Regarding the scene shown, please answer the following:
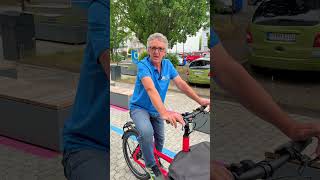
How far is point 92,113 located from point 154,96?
1.25 ft

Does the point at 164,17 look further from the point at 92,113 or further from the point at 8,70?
the point at 8,70

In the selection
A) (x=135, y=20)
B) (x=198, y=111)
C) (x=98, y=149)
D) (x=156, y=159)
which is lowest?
(x=156, y=159)

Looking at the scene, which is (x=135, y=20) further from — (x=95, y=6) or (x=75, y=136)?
(x=75, y=136)

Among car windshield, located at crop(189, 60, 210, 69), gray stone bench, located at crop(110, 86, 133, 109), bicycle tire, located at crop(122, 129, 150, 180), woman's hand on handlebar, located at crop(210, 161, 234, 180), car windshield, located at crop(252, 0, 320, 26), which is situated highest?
car windshield, located at crop(252, 0, 320, 26)

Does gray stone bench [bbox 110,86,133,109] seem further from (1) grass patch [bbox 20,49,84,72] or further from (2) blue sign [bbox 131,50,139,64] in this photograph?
(1) grass patch [bbox 20,49,84,72]

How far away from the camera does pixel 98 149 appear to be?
1.35 metres

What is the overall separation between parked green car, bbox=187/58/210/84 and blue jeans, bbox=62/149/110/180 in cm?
43

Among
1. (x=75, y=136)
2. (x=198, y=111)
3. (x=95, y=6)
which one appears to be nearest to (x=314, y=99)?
(x=198, y=111)

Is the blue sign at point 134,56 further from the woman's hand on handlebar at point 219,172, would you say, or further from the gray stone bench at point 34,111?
the woman's hand on handlebar at point 219,172

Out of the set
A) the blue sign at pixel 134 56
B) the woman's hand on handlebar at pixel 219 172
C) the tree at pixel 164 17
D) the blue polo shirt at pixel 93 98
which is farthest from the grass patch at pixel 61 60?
the woman's hand on handlebar at pixel 219 172

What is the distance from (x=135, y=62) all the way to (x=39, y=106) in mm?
455

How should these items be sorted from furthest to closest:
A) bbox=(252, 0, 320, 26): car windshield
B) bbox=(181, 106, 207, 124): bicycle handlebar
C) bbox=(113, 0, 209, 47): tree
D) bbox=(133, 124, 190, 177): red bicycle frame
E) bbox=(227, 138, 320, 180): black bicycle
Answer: bbox=(133, 124, 190, 177): red bicycle frame, bbox=(181, 106, 207, 124): bicycle handlebar, bbox=(113, 0, 209, 47): tree, bbox=(227, 138, 320, 180): black bicycle, bbox=(252, 0, 320, 26): car windshield

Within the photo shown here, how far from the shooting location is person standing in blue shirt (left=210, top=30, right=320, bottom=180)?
968mm

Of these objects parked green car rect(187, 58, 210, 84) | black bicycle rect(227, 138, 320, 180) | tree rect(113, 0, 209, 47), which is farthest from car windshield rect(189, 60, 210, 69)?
black bicycle rect(227, 138, 320, 180)
